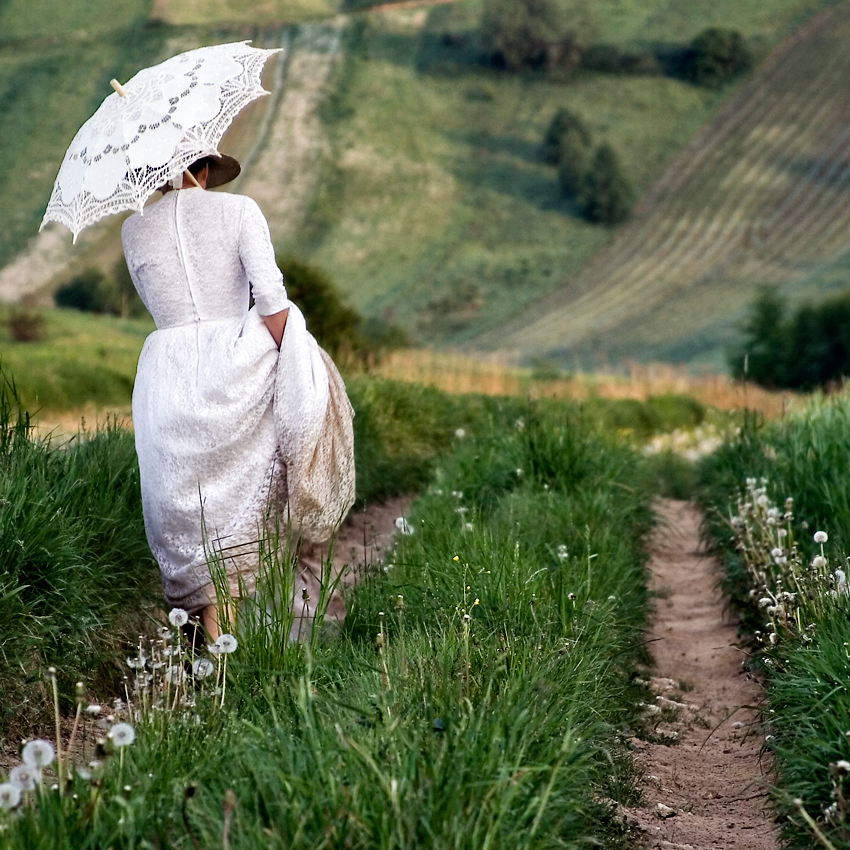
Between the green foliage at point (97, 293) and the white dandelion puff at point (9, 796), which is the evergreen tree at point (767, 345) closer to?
the green foliage at point (97, 293)

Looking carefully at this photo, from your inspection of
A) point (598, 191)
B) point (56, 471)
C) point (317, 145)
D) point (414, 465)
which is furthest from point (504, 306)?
point (56, 471)

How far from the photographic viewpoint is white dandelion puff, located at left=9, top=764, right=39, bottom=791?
2.45m

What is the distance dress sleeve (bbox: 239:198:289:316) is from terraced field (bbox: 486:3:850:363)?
150 ft

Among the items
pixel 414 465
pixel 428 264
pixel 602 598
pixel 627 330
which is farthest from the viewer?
pixel 428 264

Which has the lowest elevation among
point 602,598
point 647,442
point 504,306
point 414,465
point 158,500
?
point 504,306

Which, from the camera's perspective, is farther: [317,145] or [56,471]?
[317,145]

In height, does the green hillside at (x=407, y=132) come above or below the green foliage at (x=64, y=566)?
below

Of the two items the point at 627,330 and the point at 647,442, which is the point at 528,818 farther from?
the point at 627,330

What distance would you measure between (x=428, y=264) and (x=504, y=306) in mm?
4754

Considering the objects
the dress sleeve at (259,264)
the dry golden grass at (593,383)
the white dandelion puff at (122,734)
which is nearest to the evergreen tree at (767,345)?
the dry golden grass at (593,383)

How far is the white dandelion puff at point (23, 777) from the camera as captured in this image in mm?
2445

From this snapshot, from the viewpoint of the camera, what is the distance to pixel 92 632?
4.78 meters

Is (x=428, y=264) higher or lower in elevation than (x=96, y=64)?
lower

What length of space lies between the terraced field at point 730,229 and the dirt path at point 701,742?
43.0m
